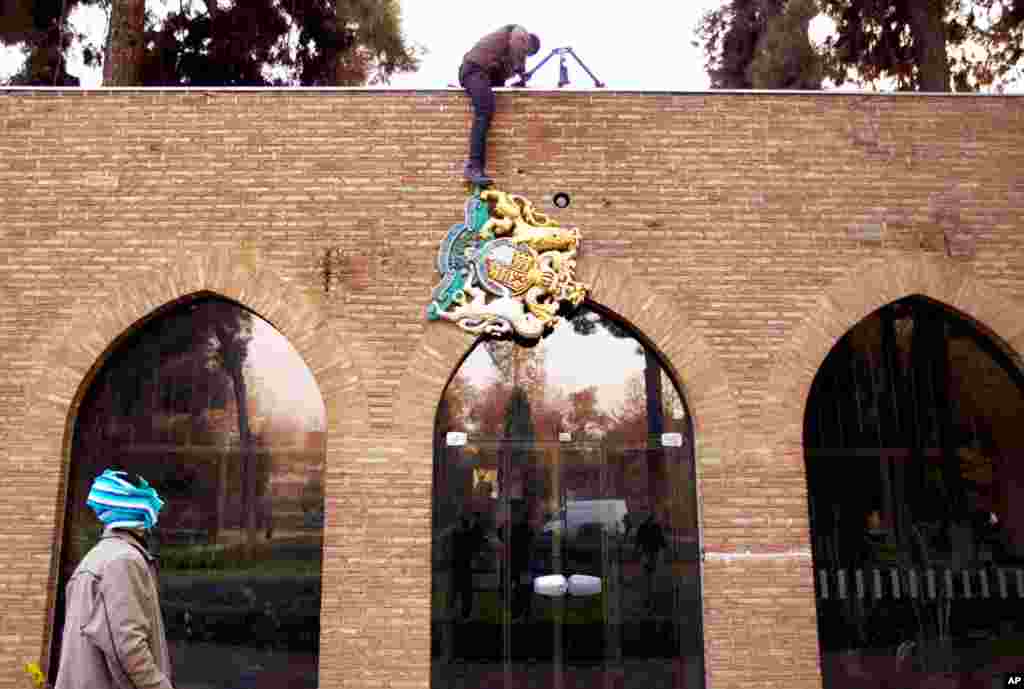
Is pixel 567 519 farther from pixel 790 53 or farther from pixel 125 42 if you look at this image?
pixel 790 53

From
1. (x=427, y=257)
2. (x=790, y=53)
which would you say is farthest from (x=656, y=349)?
(x=790, y=53)

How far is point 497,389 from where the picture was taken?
7367 mm

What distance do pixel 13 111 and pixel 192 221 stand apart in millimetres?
1994

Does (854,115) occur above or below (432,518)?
above

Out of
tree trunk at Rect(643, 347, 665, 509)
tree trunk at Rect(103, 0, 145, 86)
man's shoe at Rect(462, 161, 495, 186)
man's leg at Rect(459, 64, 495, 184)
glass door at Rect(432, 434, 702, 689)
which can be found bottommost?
glass door at Rect(432, 434, 702, 689)

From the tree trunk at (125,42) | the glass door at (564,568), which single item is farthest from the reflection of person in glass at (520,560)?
the tree trunk at (125,42)

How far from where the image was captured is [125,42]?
1098 cm

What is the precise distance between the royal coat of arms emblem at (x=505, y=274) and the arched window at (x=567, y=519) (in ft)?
0.99

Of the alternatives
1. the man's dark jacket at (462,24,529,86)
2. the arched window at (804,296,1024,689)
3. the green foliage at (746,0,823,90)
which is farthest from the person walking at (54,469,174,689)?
the green foliage at (746,0,823,90)

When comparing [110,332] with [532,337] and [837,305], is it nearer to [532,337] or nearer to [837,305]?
[532,337]

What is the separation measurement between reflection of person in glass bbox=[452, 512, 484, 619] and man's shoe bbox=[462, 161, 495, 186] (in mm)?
2795

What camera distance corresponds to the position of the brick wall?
6.80 metres

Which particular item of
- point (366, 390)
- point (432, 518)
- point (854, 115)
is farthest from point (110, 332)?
point (854, 115)

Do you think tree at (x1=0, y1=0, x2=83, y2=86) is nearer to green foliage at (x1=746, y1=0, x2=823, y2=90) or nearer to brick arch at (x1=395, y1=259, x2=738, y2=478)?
brick arch at (x1=395, y1=259, x2=738, y2=478)
